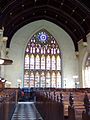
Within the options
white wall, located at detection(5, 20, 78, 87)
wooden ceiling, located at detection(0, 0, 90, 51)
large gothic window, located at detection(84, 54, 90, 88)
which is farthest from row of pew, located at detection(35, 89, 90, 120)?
white wall, located at detection(5, 20, 78, 87)

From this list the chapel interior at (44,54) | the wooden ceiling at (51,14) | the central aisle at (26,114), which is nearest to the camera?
the central aisle at (26,114)

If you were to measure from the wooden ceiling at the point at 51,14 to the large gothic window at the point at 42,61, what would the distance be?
253 cm

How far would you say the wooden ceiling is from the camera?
63.1 ft

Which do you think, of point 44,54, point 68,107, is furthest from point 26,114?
point 44,54

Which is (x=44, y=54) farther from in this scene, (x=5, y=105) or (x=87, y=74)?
(x=5, y=105)

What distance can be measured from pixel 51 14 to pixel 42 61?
6210 millimetres

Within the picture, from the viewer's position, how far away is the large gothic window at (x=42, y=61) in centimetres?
2728

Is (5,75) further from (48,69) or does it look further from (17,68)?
(48,69)

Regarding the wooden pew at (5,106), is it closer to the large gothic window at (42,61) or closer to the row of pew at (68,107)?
the row of pew at (68,107)

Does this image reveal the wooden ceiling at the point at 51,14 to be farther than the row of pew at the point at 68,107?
Yes

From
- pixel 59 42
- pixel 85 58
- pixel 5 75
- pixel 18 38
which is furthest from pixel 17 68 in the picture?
pixel 85 58

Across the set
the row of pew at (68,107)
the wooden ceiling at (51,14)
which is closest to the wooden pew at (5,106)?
the row of pew at (68,107)

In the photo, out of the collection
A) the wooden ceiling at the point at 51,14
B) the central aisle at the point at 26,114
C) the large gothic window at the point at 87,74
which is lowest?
the central aisle at the point at 26,114

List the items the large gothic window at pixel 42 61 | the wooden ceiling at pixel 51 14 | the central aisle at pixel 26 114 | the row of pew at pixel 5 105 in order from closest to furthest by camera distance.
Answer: the row of pew at pixel 5 105 → the central aisle at pixel 26 114 → the wooden ceiling at pixel 51 14 → the large gothic window at pixel 42 61
